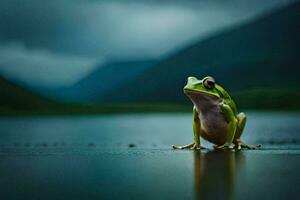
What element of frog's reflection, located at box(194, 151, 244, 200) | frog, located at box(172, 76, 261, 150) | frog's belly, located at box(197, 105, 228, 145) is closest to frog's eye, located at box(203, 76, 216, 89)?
frog, located at box(172, 76, 261, 150)

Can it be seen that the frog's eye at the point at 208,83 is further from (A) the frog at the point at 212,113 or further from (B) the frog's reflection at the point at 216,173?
(B) the frog's reflection at the point at 216,173

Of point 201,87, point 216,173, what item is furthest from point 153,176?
point 201,87

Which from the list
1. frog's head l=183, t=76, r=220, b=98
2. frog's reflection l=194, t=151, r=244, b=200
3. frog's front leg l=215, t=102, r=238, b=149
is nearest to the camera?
frog's reflection l=194, t=151, r=244, b=200

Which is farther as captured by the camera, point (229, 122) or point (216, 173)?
point (229, 122)

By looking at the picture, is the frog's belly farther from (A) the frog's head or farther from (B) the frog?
(A) the frog's head

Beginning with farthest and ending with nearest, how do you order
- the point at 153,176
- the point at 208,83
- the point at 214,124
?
1. the point at 214,124
2. the point at 208,83
3. the point at 153,176

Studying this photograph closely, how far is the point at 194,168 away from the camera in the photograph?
9.20 meters

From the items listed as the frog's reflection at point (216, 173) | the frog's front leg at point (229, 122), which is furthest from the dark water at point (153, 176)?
the frog's front leg at point (229, 122)

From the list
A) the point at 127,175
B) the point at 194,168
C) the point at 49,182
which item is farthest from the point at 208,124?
the point at 49,182

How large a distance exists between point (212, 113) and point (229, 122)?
1.57 ft

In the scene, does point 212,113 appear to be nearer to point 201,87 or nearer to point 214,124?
point 214,124

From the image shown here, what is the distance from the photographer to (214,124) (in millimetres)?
13266

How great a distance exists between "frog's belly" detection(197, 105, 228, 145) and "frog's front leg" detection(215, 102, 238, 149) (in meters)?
0.08

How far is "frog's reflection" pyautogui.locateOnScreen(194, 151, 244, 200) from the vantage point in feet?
20.7
